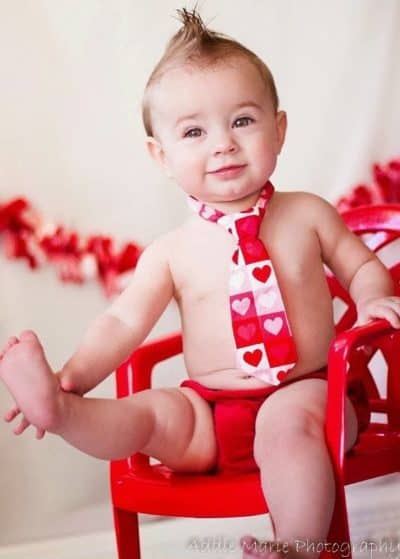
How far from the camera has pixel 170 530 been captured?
185 cm

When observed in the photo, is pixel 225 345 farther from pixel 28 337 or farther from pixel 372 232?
pixel 372 232

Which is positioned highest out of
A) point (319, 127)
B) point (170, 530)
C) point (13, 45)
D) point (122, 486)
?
point (13, 45)

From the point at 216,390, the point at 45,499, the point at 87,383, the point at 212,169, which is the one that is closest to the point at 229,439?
the point at 216,390

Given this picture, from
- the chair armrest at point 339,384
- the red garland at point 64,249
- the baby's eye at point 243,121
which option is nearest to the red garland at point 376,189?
the red garland at point 64,249

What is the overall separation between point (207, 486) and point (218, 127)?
0.46 metres

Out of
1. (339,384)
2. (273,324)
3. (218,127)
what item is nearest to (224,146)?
(218,127)

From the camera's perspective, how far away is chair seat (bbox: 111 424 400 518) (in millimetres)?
1260

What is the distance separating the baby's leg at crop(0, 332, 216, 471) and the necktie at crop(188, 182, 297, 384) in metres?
0.10

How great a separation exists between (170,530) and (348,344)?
2.52 ft

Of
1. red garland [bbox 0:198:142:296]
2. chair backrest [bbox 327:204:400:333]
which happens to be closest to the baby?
chair backrest [bbox 327:204:400:333]

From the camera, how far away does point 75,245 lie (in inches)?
75.5

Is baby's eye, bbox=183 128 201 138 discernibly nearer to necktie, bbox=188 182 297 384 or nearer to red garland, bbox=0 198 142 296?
necktie, bbox=188 182 297 384

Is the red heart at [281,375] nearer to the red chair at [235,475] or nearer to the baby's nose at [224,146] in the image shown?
the red chair at [235,475]

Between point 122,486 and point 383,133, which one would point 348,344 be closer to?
point 122,486
